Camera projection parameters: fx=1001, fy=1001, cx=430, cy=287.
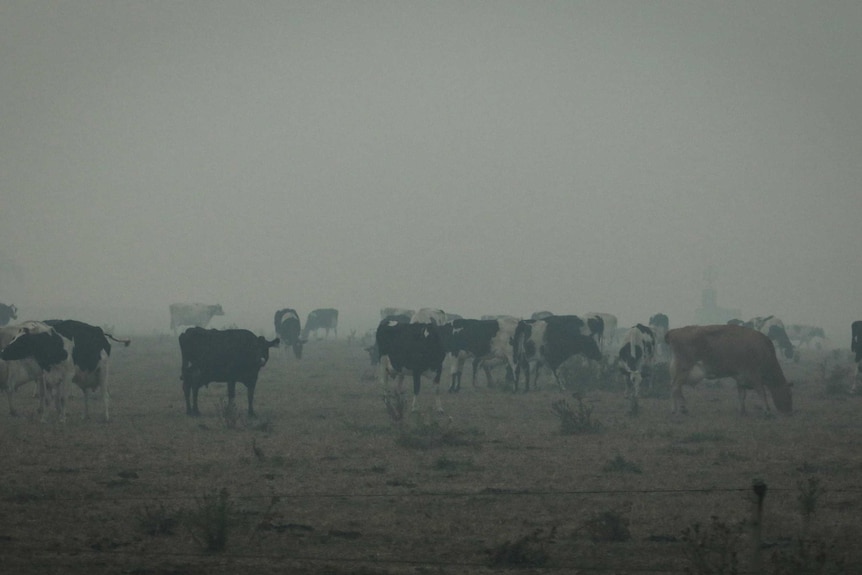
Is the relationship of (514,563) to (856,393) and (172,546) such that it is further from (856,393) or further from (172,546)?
(856,393)

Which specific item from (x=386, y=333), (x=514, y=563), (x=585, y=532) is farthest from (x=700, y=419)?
(x=514, y=563)

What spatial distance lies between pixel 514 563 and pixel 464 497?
323cm

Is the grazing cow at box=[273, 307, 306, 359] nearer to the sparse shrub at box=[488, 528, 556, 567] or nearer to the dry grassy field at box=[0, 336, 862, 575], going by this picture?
the dry grassy field at box=[0, 336, 862, 575]

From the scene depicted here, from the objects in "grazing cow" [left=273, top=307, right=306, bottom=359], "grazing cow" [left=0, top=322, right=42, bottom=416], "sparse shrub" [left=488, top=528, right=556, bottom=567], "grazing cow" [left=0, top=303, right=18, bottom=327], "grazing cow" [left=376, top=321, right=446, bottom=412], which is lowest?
"sparse shrub" [left=488, top=528, right=556, bottom=567]

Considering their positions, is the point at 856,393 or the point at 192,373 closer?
the point at 192,373

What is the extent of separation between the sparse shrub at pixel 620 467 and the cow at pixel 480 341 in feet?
51.5

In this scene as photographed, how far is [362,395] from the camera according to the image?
27.8 m

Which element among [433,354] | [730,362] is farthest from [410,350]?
[730,362]

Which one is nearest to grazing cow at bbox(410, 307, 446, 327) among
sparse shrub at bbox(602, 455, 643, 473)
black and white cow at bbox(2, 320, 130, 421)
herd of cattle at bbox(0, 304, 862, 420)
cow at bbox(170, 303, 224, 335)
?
herd of cattle at bbox(0, 304, 862, 420)

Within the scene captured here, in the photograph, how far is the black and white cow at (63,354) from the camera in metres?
20.3

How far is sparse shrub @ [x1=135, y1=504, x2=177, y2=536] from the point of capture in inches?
432

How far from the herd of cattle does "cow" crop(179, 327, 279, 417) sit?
0.02 m

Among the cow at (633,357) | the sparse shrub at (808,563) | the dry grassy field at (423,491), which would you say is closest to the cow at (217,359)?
the dry grassy field at (423,491)

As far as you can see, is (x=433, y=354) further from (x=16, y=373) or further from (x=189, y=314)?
(x=189, y=314)
